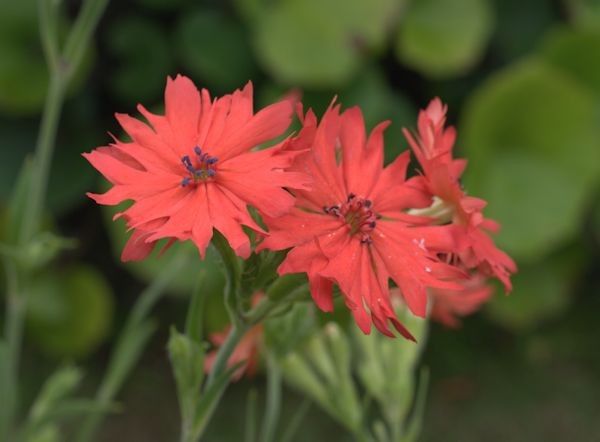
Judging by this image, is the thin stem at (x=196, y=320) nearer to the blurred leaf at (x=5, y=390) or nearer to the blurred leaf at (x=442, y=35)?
the blurred leaf at (x=5, y=390)

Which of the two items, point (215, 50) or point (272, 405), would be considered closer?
point (272, 405)

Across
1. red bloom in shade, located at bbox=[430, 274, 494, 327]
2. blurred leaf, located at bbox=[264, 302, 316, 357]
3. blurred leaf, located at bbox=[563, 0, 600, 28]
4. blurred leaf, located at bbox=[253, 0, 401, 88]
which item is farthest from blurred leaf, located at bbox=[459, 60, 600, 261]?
blurred leaf, located at bbox=[264, 302, 316, 357]

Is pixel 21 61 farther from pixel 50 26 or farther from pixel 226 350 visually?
pixel 226 350

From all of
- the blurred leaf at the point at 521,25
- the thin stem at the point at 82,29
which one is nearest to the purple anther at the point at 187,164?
the thin stem at the point at 82,29

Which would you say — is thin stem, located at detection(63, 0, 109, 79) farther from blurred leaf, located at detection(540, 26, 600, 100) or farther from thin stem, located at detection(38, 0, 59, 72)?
blurred leaf, located at detection(540, 26, 600, 100)

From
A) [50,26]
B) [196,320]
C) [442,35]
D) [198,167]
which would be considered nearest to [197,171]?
[198,167]

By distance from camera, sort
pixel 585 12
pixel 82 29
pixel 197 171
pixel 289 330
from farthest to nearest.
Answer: pixel 585 12 < pixel 82 29 < pixel 289 330 < pixel 197 171

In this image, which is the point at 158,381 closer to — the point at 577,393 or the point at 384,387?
the point at 577,393
